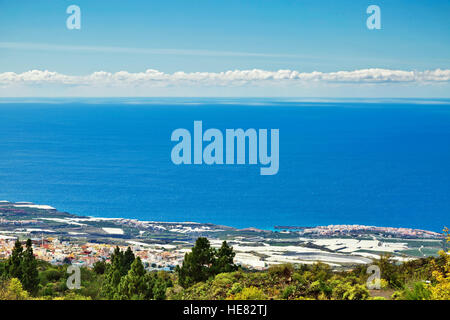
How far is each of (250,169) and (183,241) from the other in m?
20.0

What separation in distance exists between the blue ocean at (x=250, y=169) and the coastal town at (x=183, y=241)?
3953mm

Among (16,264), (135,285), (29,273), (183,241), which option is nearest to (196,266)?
(135,285)

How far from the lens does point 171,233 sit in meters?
15.2

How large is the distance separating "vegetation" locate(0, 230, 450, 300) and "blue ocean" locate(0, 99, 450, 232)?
12.5 meters

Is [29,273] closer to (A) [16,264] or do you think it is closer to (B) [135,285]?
(A) [16,264]

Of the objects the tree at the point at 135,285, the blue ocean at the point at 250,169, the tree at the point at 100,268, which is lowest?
the tree at the point at 100,268

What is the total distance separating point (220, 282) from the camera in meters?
5.70

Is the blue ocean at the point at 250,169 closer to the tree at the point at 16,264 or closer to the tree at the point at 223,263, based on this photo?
the tree at the point at 223,263

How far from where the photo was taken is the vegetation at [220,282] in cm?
513

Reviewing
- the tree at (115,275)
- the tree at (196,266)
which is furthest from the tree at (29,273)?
the tree at (196,266)

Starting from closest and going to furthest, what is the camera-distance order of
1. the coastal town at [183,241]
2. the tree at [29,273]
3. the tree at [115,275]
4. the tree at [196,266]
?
the tree at [115,275] → the tree at [29,273] → the tree at [196,266] → the coastal town at [183,241]
